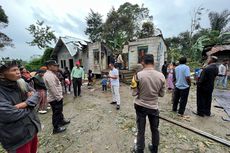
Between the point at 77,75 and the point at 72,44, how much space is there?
11.1 metres

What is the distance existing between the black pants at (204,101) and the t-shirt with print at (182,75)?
746mm

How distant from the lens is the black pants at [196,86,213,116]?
14.8ft

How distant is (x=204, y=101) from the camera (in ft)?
15.1

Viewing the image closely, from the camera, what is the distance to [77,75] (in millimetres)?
7371

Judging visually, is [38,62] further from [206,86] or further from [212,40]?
[212,40]

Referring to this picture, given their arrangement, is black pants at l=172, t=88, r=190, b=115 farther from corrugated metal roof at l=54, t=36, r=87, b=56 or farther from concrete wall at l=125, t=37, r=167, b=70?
corrugated metal roof at l=54, t=36, r=87, b=56

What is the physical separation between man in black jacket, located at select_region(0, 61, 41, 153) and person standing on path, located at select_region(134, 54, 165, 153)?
1.79m

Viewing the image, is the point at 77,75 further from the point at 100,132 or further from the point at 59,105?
the point at 100,132

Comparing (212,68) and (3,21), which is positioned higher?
(3,21)

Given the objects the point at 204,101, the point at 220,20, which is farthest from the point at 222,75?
the point at 220,20

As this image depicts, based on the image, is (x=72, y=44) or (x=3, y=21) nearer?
→ (x=72, y=44)

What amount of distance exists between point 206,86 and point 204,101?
1.81 feet

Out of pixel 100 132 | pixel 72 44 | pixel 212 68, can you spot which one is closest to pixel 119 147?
pixel 100 132

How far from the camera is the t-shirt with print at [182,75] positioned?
14.0ft
